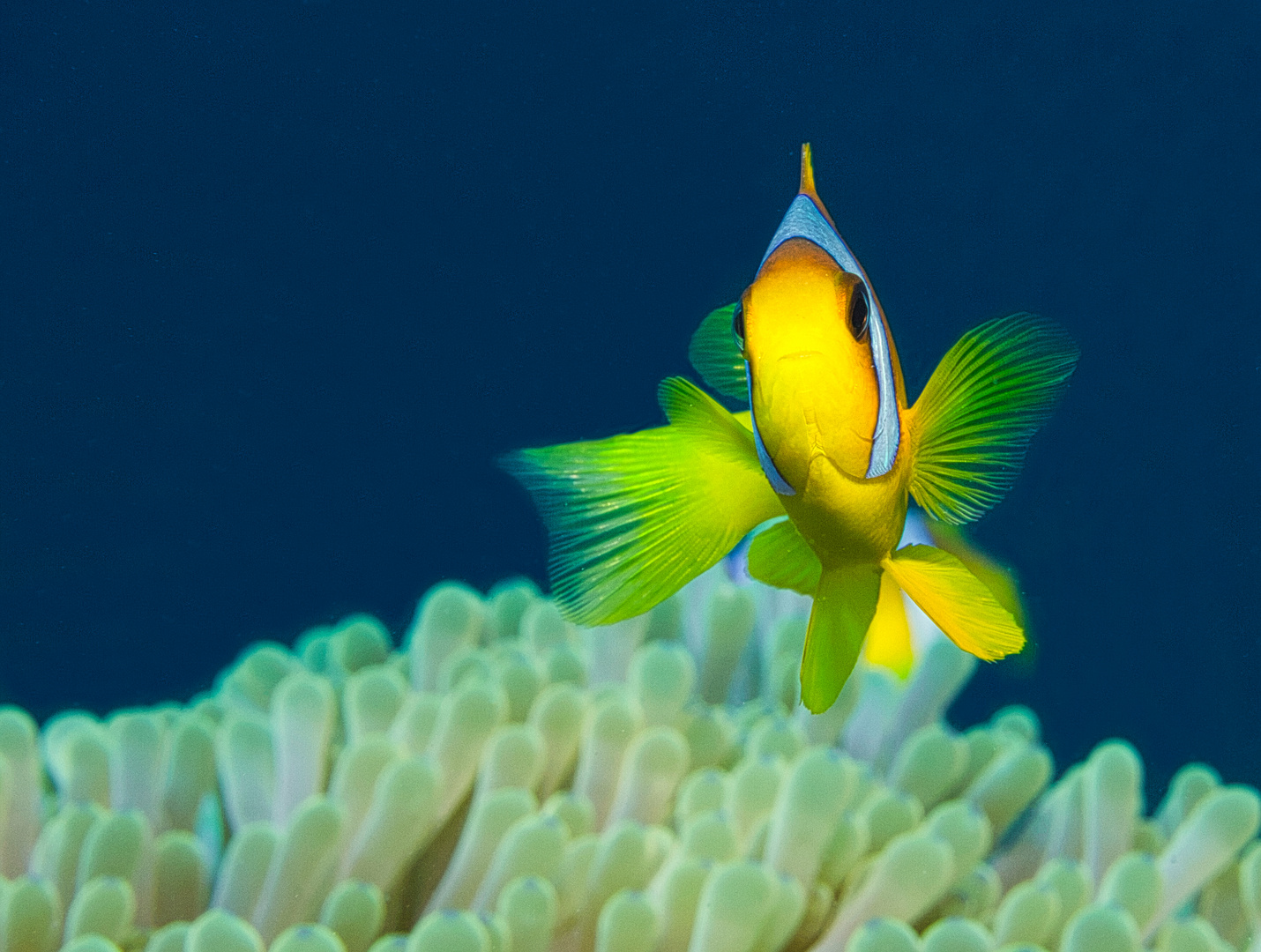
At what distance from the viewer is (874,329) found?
538mm

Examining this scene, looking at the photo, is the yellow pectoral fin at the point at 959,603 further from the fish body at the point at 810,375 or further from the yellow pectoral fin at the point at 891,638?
the yellow pectoral fin at the point at 891,638

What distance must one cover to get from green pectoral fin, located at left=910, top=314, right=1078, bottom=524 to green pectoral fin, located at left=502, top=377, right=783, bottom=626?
0.11m

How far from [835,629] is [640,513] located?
147 millimetres

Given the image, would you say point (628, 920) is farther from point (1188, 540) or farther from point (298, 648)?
point (1188, 540)

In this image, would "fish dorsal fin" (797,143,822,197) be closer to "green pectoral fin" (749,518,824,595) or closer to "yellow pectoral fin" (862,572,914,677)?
"green pectoral fin" (749,518,824,595)

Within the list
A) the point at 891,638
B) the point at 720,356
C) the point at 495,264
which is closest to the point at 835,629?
the point at 720,356

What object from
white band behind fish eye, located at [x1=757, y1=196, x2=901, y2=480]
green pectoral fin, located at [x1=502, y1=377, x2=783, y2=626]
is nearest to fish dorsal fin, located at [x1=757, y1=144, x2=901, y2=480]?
white band behind fish eye, located at [x1=757, y1=196, x2=901, y2=480]

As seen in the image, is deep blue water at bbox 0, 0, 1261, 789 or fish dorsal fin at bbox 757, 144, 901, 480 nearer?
fish dorsal fin at bbox 757, 144, 901, 480

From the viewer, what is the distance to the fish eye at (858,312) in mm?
507

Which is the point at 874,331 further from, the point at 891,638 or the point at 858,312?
the point at 891,638

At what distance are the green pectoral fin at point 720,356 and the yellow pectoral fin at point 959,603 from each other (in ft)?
0.55

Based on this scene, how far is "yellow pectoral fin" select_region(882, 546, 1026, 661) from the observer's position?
665 millimetres

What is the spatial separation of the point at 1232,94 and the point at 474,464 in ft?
15.0

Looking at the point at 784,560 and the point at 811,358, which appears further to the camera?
the point at 784,560
